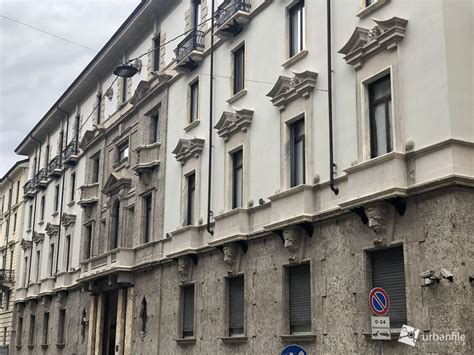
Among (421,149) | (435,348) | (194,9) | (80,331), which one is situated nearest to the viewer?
(435,348)

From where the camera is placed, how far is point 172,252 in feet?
87.5

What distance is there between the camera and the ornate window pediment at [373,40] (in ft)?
54.5

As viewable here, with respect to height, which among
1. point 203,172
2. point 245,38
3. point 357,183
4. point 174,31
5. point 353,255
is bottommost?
point 353,255

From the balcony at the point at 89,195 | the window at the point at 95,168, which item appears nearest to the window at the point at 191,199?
the balcony at the point at 89,195

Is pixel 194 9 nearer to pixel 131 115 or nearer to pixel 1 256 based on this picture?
pixel 131 115

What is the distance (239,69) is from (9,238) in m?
38.8

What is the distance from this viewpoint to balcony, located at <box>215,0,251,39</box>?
24.1 meters

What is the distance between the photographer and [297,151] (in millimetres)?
20656

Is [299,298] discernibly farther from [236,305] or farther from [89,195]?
[89,195]

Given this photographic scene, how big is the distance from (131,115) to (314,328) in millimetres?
18294

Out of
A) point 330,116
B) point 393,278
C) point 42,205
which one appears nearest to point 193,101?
point 330,116

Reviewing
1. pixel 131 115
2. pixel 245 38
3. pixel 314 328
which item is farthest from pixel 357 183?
pixel 131 115

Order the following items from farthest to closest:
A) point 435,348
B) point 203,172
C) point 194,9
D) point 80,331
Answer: point 80,331, point 194,9, point 203,172, point 435,348

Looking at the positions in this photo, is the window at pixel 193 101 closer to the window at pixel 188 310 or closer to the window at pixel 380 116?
the window at pixel 188 310
